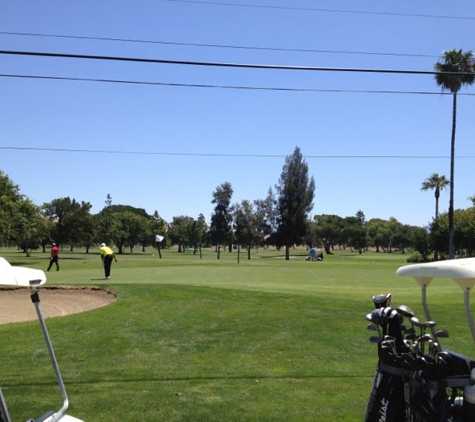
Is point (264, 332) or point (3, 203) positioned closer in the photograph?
point (264, 332)

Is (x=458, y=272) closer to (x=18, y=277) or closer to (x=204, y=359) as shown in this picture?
(x=18, y=277)

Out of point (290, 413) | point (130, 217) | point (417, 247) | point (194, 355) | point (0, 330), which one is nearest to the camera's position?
point (290, 413)

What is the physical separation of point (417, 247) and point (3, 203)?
55644mm

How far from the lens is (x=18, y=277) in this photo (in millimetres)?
3619

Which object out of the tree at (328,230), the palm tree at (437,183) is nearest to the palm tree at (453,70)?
the palm tree at (437,183)

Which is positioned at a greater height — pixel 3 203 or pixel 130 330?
pixel 3 203

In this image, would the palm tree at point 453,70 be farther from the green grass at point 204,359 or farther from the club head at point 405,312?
the club head at point 405,312

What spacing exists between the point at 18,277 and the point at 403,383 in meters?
3.19

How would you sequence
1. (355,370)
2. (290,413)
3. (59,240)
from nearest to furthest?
(290,413) → (355,370) → (59,240)

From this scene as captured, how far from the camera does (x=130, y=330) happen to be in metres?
11.7

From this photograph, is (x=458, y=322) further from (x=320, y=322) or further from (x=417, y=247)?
(x=417, y=247)

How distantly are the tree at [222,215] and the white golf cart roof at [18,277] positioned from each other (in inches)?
3842

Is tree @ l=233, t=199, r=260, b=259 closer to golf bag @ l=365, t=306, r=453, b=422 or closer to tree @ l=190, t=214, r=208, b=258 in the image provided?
tree @ l=190, t=214, r=208, b=258

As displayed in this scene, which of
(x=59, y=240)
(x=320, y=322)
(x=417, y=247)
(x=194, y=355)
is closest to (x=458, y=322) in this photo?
(x=320, y=322)
